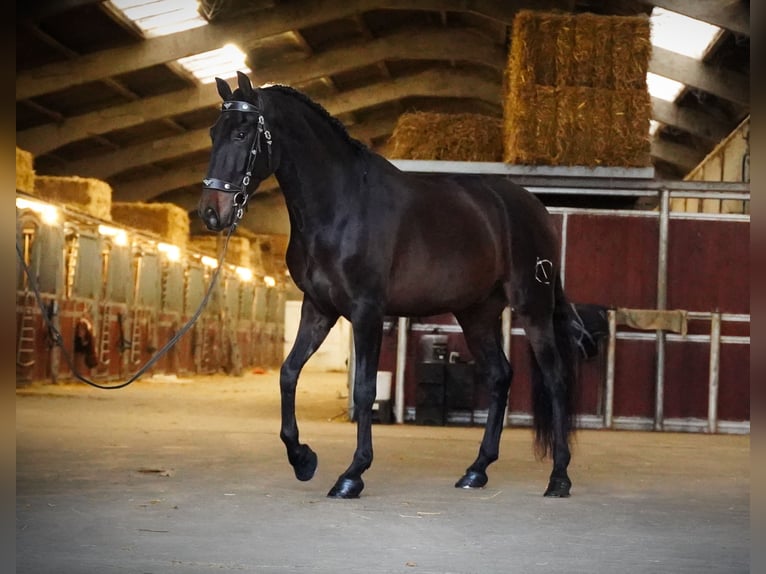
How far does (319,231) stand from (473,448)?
9.77 feet

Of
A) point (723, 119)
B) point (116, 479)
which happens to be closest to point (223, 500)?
point (116, 479)

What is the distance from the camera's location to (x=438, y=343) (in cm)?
909

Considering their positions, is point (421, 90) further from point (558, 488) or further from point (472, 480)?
point (558, 488)

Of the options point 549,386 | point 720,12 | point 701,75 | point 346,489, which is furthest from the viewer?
point 701,75

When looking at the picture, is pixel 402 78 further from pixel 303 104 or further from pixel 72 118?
pixel 303 104

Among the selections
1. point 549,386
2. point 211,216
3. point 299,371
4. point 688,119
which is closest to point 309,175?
point 211,216

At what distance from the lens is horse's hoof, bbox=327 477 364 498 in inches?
172

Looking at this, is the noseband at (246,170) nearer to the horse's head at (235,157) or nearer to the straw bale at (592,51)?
the horse's head at (235,157)

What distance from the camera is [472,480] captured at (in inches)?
192

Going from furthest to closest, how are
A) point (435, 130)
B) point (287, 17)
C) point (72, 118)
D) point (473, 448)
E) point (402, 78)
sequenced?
1. point (402, 78)
2. point (72, 118)
3. point (287, 17)
4. point (435, 130)
5. point (473, 448)

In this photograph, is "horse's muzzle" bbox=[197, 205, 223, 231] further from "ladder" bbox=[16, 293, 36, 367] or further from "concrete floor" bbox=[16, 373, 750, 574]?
"ladder" bbox=[16, 293, 36, 367]

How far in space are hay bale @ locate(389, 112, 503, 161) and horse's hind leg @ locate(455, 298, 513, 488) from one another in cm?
502

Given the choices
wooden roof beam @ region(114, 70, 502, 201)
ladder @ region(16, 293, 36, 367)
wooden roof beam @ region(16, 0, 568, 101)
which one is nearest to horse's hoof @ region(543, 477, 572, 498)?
ladder @ region(16, 293, 36, 367)

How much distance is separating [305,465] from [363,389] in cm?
52
